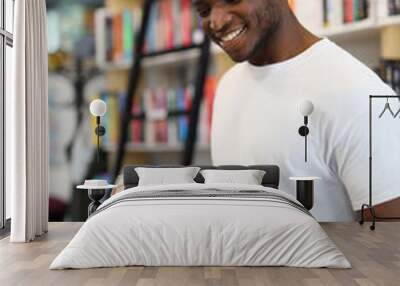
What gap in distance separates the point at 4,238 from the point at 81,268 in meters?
1.75

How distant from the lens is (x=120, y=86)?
6457 mm

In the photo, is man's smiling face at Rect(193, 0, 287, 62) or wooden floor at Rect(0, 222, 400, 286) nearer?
wooden floor at Rect(0, 222, 400, 286)

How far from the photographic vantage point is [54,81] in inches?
256

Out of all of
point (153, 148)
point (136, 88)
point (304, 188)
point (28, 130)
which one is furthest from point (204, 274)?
point (136, 88)

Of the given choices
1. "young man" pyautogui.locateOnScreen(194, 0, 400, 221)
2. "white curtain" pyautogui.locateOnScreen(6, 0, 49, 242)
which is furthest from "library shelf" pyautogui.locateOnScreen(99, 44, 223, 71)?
"white curtain" pyautogui.locateOnScreen(6, 0, 49, 242)

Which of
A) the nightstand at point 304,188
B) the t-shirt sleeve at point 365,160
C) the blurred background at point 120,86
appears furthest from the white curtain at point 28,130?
the t-shirt sleeve at point 365,160

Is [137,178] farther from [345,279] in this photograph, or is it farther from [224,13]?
[345,279]

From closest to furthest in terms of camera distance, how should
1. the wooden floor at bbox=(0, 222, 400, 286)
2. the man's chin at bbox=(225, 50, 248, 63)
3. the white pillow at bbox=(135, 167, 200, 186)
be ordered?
1. the wooden floor at bbox=(0, 222, 400, 286)
2. the white pillow at bbox=(135, 167, 200, 186)
3. the man's chin at bbox=(225, 50, 248, 63)

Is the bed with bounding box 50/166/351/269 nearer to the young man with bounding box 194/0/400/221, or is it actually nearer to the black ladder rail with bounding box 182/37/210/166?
the young man with bounding box 194/0/400/221

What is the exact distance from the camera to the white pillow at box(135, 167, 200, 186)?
18.7 ft

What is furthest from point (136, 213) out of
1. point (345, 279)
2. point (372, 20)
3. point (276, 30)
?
point (372, 20)

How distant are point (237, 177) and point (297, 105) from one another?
0.96 meters

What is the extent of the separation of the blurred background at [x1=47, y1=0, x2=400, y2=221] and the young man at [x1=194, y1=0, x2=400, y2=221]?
1.15 ft

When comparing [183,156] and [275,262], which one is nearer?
[275,262]
